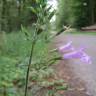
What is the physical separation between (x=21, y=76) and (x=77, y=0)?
48505mm

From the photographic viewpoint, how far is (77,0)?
53.0 m

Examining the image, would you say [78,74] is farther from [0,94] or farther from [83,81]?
[0,94]

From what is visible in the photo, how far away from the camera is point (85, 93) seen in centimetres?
546

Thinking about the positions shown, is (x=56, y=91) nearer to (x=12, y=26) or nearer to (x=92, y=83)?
(x=92, y=83)

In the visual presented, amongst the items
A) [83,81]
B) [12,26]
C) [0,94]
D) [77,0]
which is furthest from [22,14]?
[77,0]

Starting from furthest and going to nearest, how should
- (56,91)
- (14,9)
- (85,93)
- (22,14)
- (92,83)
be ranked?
1. (22,14)
2. (14,9)
3. (92,83)
4. (85,93)
5. (56,91)

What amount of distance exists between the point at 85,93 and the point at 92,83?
0.87 metres

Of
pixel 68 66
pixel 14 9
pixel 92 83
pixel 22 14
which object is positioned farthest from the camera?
pixel 22 14

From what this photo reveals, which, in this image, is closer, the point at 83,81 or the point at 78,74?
the point at 83,81

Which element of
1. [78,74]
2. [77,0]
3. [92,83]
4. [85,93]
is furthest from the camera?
[77,0]

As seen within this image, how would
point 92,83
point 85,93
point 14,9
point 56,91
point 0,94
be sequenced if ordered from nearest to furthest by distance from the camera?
point 0,94 < point 56,91 < point 85,93 < point 92,83 < point 14,9

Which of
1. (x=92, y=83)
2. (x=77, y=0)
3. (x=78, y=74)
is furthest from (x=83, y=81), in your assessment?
(x=77, y=0)

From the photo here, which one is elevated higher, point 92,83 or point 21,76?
point 21,76

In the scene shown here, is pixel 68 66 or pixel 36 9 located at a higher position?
pixel 36 9
